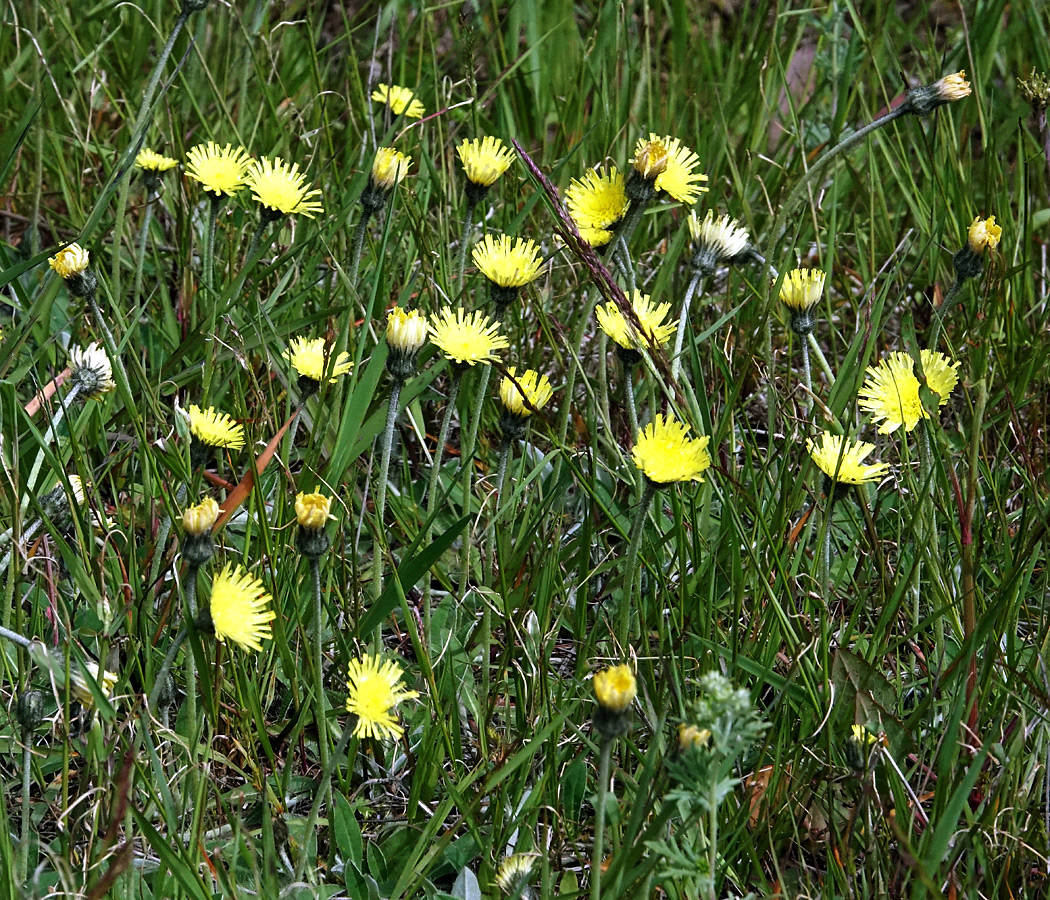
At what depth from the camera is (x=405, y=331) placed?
4.97 ft

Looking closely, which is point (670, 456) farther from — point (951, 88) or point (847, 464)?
point (951, 88)

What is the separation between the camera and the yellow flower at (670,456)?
4.36 feet

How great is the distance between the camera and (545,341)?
2264 mm

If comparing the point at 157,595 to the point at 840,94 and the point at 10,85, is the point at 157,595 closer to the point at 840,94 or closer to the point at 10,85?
the point at 10,85

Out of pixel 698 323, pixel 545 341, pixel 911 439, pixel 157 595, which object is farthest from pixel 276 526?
pixel 911 439

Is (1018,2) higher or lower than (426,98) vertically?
higher

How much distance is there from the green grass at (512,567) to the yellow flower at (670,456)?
0.11 meters

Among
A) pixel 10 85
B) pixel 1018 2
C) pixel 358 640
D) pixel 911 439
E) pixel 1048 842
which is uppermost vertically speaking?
pixel 1018 2

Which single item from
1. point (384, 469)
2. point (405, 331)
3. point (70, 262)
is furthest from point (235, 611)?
point (70, 262)

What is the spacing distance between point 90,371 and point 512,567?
27.2 inches

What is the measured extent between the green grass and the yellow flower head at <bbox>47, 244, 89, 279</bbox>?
0.08 ft

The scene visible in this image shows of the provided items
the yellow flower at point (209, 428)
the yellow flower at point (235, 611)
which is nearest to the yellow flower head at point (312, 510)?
the yellow flower at point (235, 611)

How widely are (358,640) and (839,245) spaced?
161 centimetres

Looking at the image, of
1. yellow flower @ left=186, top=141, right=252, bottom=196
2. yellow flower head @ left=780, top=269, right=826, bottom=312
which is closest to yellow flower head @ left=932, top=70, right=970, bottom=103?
yellow flower head @ left=780, top=269, right=826, bottom=312
